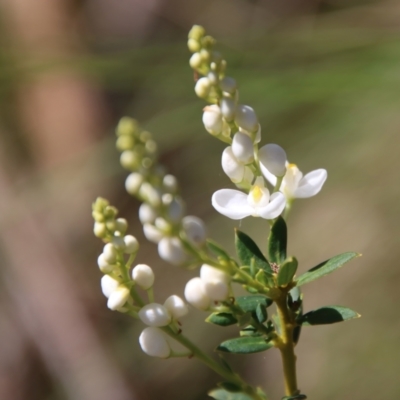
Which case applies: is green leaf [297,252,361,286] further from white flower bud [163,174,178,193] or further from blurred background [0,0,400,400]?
blurred background [0,0,400,400]

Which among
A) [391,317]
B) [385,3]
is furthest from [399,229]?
[385,3]

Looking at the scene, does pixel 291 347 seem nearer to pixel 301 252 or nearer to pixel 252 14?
pixel 301 252

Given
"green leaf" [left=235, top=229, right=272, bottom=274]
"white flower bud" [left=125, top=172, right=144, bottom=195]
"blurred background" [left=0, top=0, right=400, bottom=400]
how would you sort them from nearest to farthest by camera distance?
"white flower bud" [left=125, top=172, right=144, bottom=195], "green leaf" [left=235, top=229, right=272, bottom=274], "blurred background" [left=0, top=0, right=400, bottom=400]

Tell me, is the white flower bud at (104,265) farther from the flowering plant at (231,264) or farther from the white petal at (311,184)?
the white petal at (311,184)

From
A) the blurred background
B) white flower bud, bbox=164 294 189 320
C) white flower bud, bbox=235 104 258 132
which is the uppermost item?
the blurred background

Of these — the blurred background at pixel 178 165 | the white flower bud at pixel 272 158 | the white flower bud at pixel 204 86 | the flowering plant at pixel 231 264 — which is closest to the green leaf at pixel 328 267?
the flowering plant at pixel 231 264

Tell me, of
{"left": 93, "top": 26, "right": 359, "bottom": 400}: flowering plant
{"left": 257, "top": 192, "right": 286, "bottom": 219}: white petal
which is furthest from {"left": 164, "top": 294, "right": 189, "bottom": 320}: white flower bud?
{"left": 257, "top": 192, "right": 286, "bottom": 219}: white petal

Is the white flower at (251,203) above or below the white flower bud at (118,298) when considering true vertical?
above
